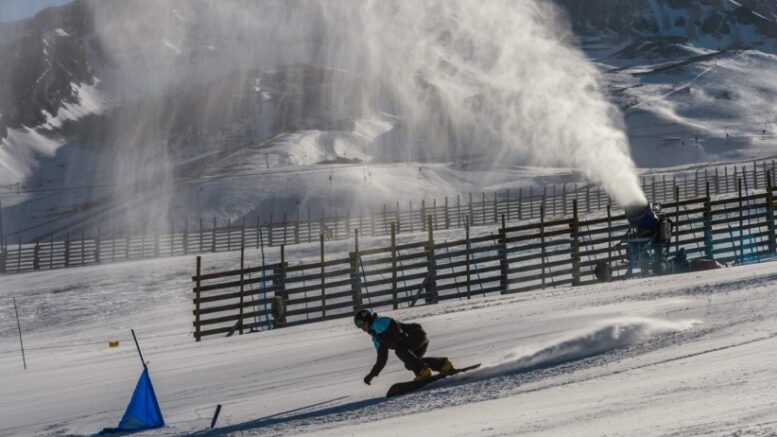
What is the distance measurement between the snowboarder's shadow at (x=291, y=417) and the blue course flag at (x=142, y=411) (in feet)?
2.86

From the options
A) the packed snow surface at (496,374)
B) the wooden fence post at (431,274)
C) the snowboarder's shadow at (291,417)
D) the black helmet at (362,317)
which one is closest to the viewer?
the packed snow surface at (496,374)

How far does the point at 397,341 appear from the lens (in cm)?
1120

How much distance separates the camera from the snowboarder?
11078 millimetres

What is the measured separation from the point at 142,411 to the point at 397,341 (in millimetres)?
2802

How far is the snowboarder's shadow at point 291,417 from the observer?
10.6m

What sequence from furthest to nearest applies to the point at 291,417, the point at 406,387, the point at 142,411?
the point at 142,411 → the point at 406,387 → the point at 291,417

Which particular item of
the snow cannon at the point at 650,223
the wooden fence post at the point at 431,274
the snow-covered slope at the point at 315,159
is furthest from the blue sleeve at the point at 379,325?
the snow-covered slope at the point at 315,159

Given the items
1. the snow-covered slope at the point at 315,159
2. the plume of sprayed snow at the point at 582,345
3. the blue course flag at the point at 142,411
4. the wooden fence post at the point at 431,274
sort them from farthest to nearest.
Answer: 1. the snow-covered slope at the point at 315,159
2. the wooden fence post at the point at 431,274
3. the plume of sprayed snow at the point at 582,345
4. the blue course flag at the point at 142,411

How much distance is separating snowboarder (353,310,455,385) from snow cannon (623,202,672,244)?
1228cm

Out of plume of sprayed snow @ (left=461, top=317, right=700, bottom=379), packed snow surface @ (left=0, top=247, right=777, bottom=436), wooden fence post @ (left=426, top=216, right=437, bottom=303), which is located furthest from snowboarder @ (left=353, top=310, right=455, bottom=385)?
wooden fence post @ (left=426, top=216, right=437, bottom=303)

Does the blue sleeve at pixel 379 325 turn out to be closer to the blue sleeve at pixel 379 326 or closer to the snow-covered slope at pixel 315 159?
the blue sleeve at pixel 379 326

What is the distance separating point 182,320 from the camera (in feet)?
96.8

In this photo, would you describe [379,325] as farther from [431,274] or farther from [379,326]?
[431,274]

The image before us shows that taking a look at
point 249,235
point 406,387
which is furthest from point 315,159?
point 406,387
